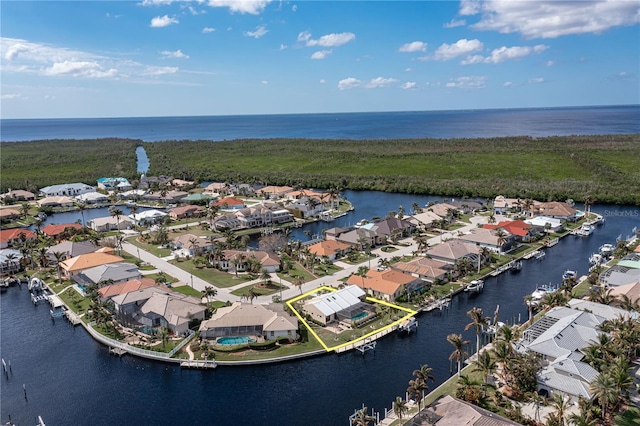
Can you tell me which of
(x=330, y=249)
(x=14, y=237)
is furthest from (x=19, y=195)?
(x=330, y=249)

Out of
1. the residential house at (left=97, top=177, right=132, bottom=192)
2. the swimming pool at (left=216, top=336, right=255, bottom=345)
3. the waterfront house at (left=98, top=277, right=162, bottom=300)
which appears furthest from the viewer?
the residential house at (left=97, top=177, right=132, bottom=192)

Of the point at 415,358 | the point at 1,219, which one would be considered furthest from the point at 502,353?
the point at 1,219

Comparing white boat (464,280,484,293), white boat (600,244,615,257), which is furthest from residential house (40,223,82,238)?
white boat (600,244,615,257)

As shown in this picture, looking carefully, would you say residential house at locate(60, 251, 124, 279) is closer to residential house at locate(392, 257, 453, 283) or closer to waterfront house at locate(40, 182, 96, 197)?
residential house at locate(392, 257, 453, 283)

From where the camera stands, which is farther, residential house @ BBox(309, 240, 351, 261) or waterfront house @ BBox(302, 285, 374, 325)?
residential house @ BBox(309, 240, 351, 261)

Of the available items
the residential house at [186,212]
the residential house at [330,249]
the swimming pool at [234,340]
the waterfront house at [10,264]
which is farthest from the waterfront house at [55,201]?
the swimming pool at [234,340]
